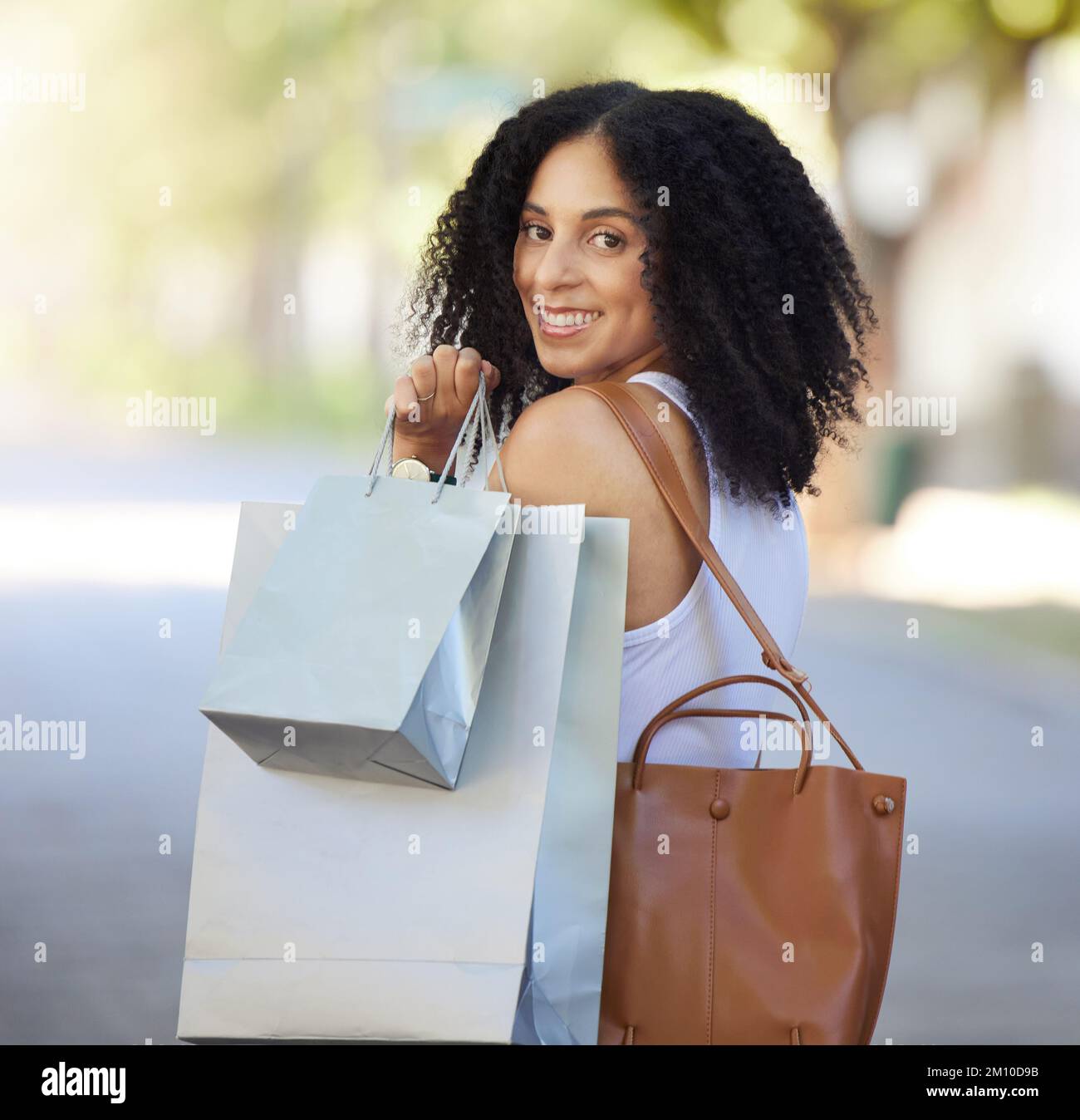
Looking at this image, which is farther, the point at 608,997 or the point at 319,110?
the point at 319,110

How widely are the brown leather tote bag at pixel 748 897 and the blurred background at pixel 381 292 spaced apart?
378 centimetres

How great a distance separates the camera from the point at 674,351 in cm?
147

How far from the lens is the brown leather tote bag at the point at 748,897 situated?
Answer: 4.09ft

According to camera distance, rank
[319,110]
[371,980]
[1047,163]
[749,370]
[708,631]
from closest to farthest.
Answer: [371,980]
[708,631]
[749,370]
[319,110]
[1047,163]

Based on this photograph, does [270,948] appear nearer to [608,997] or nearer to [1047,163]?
[608,997]

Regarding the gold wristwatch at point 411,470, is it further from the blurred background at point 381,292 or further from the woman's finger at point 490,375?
the blurred background at point 381,292

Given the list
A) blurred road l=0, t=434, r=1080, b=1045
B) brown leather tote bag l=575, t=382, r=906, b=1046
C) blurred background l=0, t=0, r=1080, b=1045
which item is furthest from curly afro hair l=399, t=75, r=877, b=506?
blurred background l=0, t=0, r=1080, b=1045

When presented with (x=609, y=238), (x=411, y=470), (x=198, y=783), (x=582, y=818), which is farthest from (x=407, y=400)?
(x=198, y=783)

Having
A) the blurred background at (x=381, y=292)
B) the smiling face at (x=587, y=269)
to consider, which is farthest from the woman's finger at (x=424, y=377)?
the blurred background at (x=381, y=292)

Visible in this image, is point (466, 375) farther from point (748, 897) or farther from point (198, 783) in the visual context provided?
point (198, 783)

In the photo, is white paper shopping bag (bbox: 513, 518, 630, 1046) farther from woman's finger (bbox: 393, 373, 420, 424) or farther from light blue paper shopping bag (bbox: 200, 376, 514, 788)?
woman's finger (bbox: 393, 373, 420, 424)

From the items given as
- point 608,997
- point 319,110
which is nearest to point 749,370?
point 608,997
